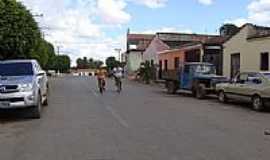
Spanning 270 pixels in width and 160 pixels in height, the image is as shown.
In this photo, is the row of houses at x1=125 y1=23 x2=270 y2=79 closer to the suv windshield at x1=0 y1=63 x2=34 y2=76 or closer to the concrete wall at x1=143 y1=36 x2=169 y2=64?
the concrete wall at x1=143 y1=36 x2=169 y2=64

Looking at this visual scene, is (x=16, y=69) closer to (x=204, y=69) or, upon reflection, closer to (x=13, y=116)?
(x=13, y=116)

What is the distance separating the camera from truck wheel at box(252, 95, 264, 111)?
767 inches

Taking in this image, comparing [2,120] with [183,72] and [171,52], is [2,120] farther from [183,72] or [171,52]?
[171,52]

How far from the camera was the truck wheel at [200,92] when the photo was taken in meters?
26.2

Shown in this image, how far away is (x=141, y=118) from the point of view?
15.5 meters

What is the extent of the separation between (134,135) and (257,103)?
9284mm

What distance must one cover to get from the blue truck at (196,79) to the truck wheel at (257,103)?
5890 mm

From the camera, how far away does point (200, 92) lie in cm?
2644

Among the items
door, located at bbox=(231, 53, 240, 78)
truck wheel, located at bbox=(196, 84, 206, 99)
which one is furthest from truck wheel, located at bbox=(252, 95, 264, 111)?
door, located at bbox=(231, 53, 240, 78)

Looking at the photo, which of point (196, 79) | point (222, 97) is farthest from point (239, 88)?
point (196, 79)

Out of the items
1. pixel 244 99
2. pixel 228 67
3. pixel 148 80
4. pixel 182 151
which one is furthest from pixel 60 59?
pixel 182 151

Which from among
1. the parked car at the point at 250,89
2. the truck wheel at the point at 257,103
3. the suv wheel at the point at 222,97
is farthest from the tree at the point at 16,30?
the truck wheel at the point at 257,103

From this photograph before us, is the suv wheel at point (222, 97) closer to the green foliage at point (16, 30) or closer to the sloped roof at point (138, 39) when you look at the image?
the green foliage at point (16, 30)

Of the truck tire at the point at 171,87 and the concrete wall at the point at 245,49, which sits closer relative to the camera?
the concrete wall at the point at 245,49
